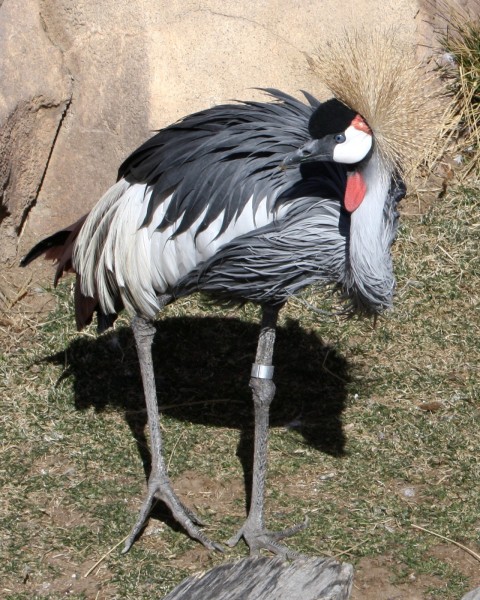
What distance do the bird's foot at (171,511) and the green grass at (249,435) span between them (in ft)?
0.15

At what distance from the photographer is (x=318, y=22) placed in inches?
198

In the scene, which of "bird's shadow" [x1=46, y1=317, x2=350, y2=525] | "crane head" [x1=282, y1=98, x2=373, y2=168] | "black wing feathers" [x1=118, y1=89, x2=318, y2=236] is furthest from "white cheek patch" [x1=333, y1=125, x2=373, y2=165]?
"bird's shadow" [x1=46, y1=317, x2=350, y2=525]

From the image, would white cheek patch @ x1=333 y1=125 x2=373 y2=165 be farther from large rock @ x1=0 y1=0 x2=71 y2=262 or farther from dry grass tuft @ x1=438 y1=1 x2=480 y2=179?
dry grass tuft @ x1=438 y1=1 x2=480 y2=179

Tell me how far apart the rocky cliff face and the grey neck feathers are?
177 centimetres

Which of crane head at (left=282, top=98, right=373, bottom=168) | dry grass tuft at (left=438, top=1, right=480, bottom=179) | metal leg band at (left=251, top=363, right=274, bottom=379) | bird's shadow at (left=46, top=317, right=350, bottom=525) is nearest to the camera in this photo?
crane head at (left=282, top=98, right=373, bottom=168)

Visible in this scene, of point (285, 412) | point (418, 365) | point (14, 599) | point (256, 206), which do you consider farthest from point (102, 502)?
point (418, 365)

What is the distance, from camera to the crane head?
2.96 metres

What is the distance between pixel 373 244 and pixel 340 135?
0.36 metres

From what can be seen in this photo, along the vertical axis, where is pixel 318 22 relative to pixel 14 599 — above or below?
above

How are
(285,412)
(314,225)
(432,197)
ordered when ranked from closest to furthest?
(314,225), (285,412), (432,197)

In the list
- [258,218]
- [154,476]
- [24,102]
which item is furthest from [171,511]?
[24,102]

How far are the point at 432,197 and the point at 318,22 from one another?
118cm

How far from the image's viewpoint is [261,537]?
3.48 m

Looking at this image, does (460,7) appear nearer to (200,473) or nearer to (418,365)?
(418,365)
